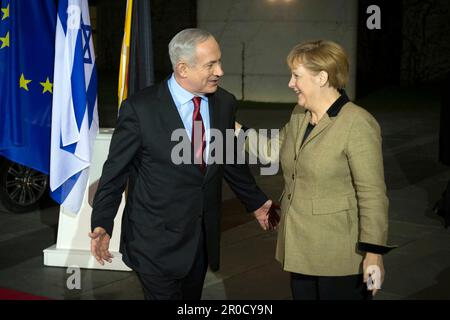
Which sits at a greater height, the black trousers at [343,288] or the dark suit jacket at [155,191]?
the dark suit jacket at [155,191]

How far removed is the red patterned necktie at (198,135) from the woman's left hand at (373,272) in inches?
36.3

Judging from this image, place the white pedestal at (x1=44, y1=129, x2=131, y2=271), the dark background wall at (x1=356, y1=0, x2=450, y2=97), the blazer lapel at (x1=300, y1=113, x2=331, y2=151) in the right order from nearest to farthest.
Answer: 1. the blazer lapel at (x1=300, y1=113, x2=331, y2=151)
2. the white pedestal at (x1=44, y1=129, x2=131, y2=271)
3. the dark background wall at (x1=356, y1=0, x2=450, y2=97)

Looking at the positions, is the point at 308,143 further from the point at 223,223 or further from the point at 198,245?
the point at 223,223

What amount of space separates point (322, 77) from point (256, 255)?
3.41 m

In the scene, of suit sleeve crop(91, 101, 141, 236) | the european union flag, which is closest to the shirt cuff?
suit sleeve crop(91, 101, 141, 236)

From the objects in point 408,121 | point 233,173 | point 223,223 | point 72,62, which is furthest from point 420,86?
point 233,173

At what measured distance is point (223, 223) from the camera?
25.7 feet

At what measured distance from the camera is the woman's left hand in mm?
3471

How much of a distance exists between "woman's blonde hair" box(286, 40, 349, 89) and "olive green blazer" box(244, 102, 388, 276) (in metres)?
0.17

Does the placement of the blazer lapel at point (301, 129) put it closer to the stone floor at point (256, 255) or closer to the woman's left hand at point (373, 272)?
the woman's left hand at point (373, 272)

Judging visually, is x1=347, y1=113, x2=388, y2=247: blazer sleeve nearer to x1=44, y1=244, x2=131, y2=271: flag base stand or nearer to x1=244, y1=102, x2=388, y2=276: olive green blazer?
x1=244, y1=102, x2=388, y2=276: olive green blazer

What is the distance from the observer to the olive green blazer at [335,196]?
349cm

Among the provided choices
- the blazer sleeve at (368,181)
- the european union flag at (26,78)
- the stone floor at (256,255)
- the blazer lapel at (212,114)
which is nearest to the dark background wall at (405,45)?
the stone floor at (256,255)
